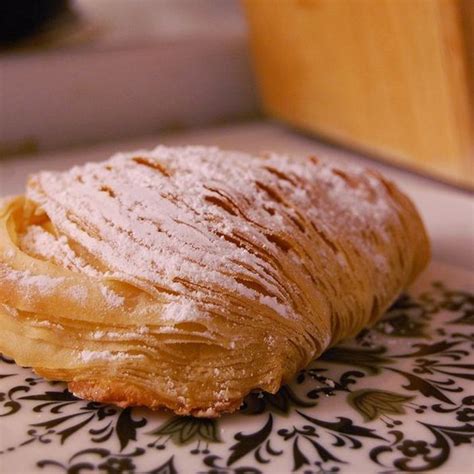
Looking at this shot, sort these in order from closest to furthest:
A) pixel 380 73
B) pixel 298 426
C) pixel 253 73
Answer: pixel 298 426 → pixel 380 73 → pixel 253 73

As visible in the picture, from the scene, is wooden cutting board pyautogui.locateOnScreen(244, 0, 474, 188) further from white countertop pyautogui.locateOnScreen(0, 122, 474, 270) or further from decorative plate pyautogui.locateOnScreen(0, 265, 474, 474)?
decorative plate pyautogui.locateOnScreen(0, 265, 474, 474)

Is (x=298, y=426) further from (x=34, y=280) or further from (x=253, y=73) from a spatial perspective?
(x=253, y=73)

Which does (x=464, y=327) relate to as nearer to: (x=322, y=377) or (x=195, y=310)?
(x=322, y=377)

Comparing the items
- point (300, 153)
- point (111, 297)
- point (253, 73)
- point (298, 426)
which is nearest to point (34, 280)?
point (111, 297)

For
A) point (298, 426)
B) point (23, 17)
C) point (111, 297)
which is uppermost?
point (23, 17)

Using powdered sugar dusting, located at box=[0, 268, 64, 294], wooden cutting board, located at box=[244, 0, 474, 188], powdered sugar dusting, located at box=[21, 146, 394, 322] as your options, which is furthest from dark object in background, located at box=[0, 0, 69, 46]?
powdered sugar dusting, located at box=[0, 268, 64, 294]

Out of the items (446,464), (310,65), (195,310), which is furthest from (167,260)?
(310,65)
